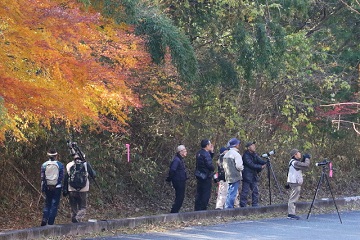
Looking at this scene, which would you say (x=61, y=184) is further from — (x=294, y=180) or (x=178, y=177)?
(x=294, y=180)

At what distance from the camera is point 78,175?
15.3m

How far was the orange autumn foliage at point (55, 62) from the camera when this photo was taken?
40.7 feet

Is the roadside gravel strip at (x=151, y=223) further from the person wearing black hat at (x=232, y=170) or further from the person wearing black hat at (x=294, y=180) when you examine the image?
the person wearing black hat at (x=294, y=180)

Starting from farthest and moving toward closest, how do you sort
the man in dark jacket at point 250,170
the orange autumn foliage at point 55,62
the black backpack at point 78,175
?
the man in dark jacket at point 250,170
the black backpack at point 78,175
the orange autumn foliage at point 55,62

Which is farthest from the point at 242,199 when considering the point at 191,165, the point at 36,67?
the point at 36,67

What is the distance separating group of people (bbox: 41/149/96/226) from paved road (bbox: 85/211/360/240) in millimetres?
1428

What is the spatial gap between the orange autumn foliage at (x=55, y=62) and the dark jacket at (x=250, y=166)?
5.30m

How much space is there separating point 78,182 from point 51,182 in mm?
621

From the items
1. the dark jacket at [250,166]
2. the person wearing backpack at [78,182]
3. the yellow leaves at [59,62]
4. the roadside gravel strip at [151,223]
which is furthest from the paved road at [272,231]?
the yellow leaves at [59,62]

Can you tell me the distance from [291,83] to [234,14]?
15.4 ft

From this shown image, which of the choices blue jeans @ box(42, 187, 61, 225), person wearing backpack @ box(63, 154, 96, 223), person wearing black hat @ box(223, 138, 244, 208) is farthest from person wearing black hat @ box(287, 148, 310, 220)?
blue jeans @ box(42, 187, 61, 225)

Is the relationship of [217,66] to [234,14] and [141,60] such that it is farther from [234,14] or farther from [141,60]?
[141,60]

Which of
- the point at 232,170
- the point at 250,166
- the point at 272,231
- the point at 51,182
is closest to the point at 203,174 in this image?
the point at 232,170

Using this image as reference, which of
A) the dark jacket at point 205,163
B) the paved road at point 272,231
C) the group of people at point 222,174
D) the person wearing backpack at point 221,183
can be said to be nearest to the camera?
the paved road at point 272,231
